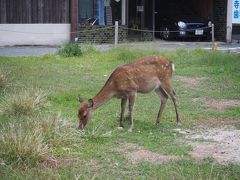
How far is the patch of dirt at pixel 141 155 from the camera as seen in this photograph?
748 cm

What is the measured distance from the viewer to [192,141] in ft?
27.9

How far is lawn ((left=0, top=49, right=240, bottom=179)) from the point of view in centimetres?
695

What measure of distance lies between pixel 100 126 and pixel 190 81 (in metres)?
5.50

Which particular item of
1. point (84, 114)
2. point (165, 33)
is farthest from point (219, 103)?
point (165, 33)

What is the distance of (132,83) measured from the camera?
9.33 meters

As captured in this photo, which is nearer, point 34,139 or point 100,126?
point 34,139

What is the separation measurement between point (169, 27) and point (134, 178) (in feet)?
75.2

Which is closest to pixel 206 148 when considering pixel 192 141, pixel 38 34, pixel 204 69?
pixel 192 141

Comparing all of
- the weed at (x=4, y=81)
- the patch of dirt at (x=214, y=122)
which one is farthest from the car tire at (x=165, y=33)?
the patch of dirt at (x=214, y=122)

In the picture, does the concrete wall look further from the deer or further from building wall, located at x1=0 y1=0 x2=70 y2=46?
the deer

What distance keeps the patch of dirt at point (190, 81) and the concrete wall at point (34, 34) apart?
11142mm

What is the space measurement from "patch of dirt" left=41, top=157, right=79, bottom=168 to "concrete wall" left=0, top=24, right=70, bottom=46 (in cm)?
1735

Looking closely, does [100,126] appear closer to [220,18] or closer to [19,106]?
[19,106]

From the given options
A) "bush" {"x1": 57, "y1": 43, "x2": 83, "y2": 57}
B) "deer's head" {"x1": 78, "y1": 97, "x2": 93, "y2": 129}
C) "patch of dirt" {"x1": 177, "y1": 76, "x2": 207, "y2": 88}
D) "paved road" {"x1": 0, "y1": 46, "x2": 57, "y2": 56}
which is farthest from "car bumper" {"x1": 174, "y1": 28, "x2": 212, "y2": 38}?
"deer's head" {"x1": 78, "y1": 97, "x2": 93, "y2": 129}
